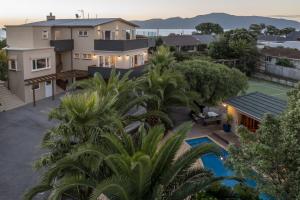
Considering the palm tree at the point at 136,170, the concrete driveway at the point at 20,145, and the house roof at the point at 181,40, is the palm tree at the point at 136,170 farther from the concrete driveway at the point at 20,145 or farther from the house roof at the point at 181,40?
the house roof at the point at 181,40

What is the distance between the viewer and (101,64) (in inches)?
1479

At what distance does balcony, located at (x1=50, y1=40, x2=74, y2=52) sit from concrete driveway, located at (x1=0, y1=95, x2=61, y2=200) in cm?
691

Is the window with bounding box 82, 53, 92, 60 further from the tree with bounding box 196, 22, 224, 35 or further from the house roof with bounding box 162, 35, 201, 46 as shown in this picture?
the tree with bounding box 196, 22, 224, 35

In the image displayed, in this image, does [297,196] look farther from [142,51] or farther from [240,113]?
[142,51]

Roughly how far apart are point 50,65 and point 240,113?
66.1 feet

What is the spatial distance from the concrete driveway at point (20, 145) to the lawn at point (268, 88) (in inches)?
1126

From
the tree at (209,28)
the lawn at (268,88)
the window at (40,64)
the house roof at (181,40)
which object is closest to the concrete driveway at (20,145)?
the window at (40,64)

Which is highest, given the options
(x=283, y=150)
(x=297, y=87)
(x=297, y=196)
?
(x=297, y=87)

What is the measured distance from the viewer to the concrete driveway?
53.5ft

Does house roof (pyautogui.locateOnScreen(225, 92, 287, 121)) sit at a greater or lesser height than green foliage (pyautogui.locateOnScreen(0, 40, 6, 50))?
lesser

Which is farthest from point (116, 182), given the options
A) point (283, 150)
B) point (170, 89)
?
point (170, 89)

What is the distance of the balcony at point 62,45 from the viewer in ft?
117

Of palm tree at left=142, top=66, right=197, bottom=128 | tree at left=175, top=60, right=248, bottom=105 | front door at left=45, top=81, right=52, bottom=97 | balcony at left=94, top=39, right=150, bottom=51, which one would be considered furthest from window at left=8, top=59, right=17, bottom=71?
tree at left=175, top=60, right=248, bottom=105

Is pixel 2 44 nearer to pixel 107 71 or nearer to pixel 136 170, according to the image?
pixel 107 71
